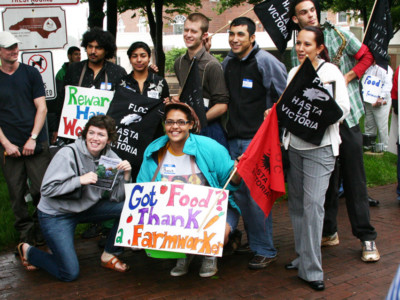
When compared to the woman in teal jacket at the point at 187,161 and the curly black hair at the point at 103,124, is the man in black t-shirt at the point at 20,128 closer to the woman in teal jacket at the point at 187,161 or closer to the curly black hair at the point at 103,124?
the curly black hair at the point at 103,124

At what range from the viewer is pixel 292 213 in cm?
482

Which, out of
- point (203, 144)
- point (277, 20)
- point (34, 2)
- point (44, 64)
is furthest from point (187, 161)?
point (34, 2)

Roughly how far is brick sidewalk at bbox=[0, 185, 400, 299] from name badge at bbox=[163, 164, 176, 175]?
965 millimetres

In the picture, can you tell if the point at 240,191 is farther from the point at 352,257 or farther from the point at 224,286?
the point at 352,257

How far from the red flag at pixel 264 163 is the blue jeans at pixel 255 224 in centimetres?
41

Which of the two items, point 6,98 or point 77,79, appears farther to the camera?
point 77,79

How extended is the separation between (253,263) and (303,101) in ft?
5.35

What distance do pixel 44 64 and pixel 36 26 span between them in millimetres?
518

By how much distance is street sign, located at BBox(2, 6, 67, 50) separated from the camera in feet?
21.8

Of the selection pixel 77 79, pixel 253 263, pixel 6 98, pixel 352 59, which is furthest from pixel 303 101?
pixel 6 98

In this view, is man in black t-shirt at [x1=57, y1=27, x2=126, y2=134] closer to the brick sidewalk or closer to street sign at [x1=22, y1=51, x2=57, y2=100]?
street sign at [x1=22, y1=51, x2=57, y2=100]

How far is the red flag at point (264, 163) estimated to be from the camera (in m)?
4.60

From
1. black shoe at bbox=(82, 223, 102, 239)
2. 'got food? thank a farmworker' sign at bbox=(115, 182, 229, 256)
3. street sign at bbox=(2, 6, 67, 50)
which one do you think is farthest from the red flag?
street sign at bbox=(2, 6, 67, 50)

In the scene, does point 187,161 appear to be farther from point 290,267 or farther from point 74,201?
point 290,267
